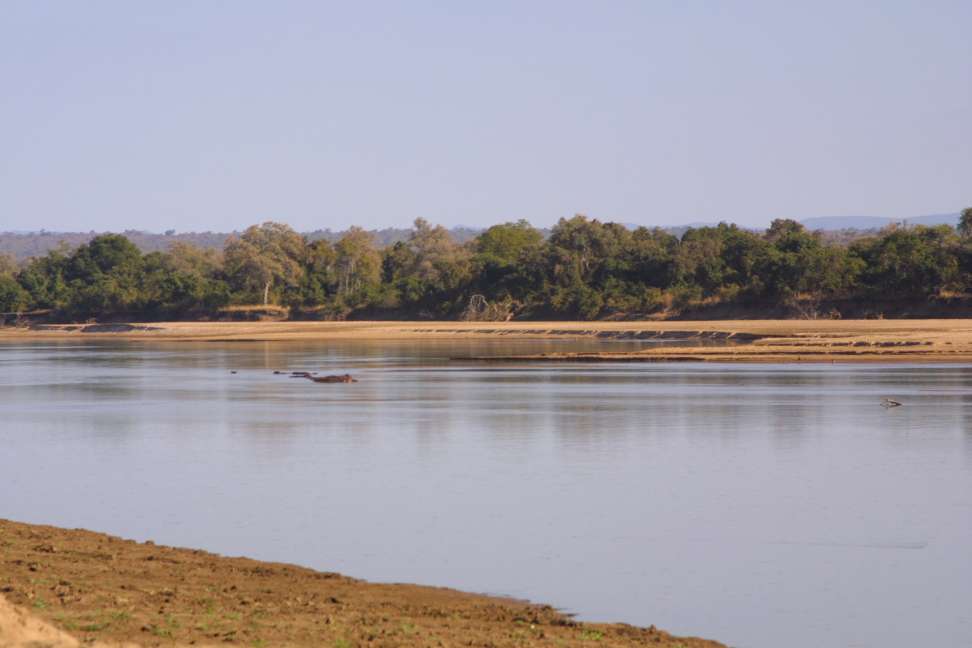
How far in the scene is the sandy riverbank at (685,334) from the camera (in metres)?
49.9

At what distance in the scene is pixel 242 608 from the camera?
10383 mm

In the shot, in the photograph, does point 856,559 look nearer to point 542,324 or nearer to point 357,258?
point 542,324

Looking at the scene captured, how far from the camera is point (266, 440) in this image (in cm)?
2373

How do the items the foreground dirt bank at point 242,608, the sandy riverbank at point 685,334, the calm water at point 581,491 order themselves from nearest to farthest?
the foreground dirt bank at point 242,608
the calm water at point 581,491
the sandy riverbank at point 685,334

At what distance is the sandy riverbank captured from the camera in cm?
4991

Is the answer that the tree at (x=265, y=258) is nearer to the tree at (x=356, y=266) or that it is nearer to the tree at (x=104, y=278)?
the tree at (x=356, y=266)

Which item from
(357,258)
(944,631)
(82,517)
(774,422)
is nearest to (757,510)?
(944,631)

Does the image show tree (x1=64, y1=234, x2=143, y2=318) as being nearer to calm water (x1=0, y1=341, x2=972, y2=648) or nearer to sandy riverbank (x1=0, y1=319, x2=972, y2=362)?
sandy riverbank (x1=0, y1=319, x2=972, y2=362)

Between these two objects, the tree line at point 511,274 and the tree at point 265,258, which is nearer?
the tree line at point 511,274

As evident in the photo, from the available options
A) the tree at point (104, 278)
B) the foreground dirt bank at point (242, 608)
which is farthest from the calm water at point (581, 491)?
the tree at point (104, 278)

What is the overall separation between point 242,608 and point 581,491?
7591 millimetres

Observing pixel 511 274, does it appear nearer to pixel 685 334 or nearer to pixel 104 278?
pixel 685 334

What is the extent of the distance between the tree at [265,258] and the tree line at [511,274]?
138 mm

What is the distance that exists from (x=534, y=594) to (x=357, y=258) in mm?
99688
